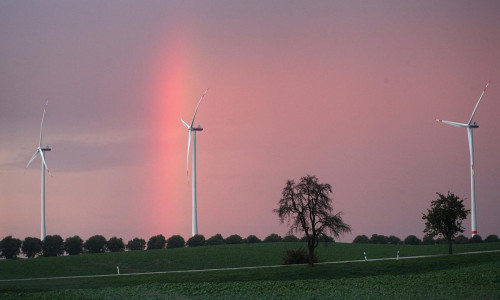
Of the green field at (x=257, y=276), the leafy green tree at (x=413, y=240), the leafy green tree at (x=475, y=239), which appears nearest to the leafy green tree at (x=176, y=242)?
the green field at (x=257, y=276)

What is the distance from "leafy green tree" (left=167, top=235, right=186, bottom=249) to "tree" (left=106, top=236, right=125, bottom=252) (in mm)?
8691

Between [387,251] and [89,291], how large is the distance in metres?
63.3

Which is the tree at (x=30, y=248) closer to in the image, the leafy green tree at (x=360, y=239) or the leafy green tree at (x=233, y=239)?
the leafy green tree at (x=233, y=239)

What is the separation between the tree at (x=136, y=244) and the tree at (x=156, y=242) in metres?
1.29

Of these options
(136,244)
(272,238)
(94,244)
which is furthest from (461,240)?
(94,244)

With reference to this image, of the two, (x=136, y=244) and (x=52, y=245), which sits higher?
(x=52, y=245)

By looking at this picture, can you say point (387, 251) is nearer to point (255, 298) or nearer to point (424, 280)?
point (424, 280)

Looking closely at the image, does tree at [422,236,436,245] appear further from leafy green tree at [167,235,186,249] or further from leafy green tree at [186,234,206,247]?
leafy green tree at [167,235,186,249]

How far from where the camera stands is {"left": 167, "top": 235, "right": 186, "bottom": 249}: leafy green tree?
138 m

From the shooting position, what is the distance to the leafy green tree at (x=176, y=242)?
138m

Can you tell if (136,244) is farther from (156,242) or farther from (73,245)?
(73,245)

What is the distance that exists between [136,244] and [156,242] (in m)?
3.75

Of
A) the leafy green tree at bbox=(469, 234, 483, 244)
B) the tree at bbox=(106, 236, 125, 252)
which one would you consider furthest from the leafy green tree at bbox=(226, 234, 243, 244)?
the leafy green tree at bbox=(469, 234, 483, 244)

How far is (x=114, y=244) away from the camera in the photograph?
13538 cm
